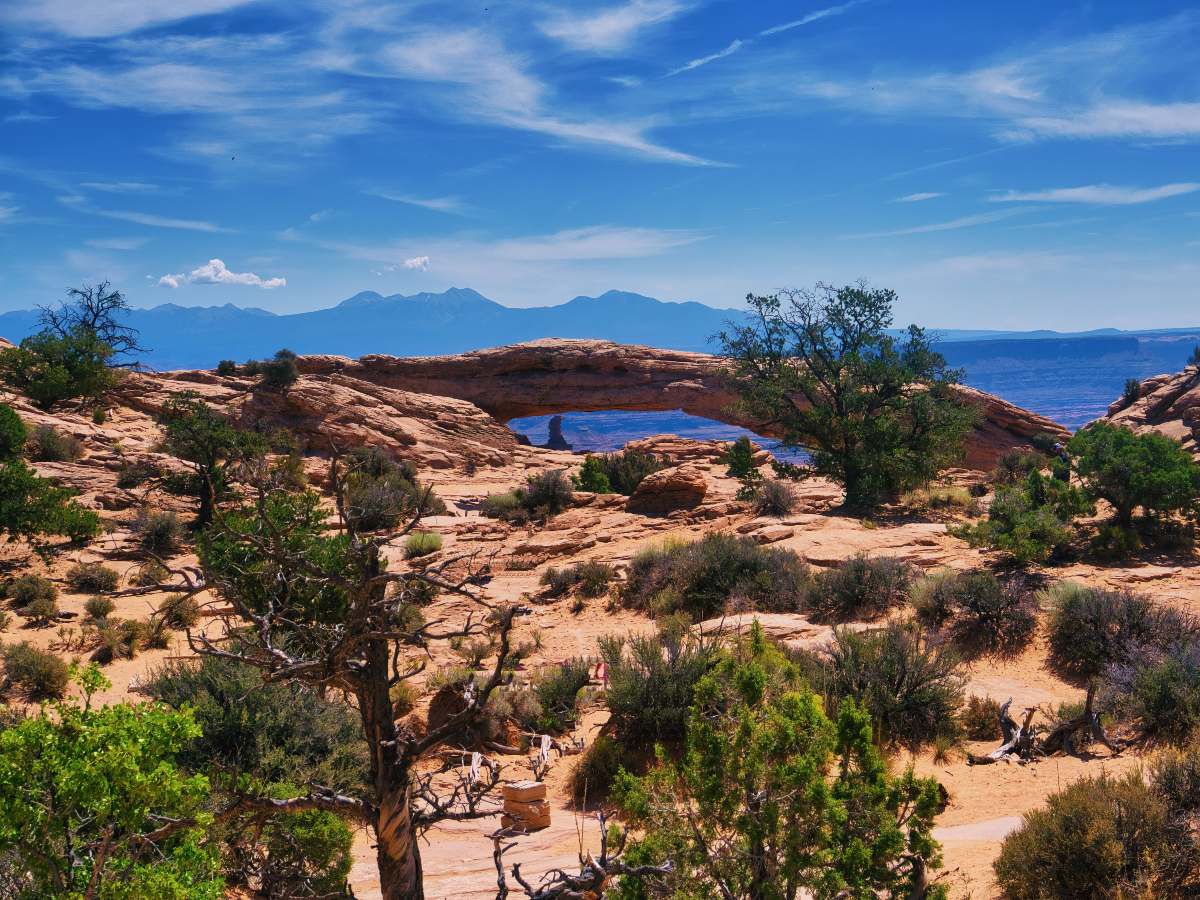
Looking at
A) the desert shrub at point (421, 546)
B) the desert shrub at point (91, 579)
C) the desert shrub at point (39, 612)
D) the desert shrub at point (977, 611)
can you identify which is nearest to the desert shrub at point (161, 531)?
the desert shrub at point (91, 579)

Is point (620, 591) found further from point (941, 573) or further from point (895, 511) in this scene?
point (895, 511)

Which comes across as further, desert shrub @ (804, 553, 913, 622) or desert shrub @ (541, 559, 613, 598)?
desert shrub @ (541, 559, 613, 598)

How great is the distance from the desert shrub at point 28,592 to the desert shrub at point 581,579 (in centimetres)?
918

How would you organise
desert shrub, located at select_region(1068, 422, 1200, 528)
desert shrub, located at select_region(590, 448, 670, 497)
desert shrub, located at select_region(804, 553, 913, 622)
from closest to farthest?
desert shrub, located at select_region(804, 553, 913, 622) < desert shrub, located at select_region(1068, 422, 1200, 528) < desert shrub, located at select_region(590, 448, 670, 497)

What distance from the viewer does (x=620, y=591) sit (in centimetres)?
1518

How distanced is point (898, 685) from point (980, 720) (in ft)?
3.42

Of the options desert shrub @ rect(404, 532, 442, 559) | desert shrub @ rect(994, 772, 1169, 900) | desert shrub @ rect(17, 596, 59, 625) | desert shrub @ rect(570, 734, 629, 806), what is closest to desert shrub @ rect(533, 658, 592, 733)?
desert shrub @ rect(570, 734, 629, 806)

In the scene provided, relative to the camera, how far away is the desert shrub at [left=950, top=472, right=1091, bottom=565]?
44.1ft

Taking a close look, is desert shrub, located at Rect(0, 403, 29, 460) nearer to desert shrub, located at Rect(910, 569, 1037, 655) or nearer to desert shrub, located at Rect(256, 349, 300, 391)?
desert shrub, located at Rect(256, 349, 300, 391)

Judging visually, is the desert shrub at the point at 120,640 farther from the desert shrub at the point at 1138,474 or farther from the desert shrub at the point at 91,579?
the desert shrub at the point at 1138,474

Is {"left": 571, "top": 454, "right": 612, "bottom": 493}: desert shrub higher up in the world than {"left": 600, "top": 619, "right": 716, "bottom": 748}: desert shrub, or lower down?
higher up

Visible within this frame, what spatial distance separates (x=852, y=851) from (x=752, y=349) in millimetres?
20647

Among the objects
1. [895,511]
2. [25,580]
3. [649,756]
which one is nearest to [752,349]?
Result: [895,511]

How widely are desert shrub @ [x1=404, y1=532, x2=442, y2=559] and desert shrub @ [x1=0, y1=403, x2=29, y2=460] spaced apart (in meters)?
9.87
